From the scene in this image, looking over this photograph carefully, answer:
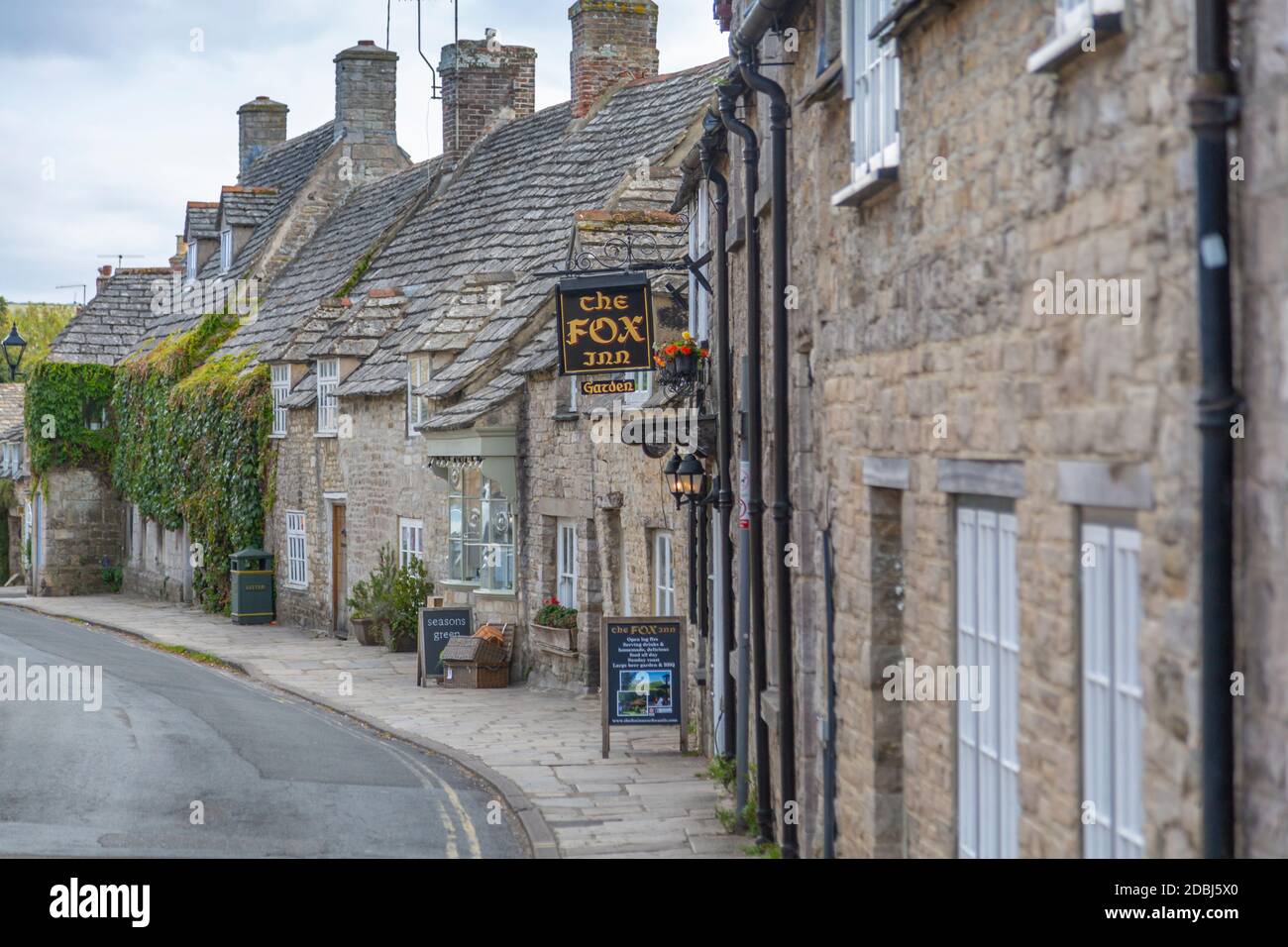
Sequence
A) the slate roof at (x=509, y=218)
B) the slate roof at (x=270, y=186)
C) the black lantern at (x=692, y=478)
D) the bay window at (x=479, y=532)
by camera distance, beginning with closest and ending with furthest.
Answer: the black lantern at (x=692, y=478)
the bay window at (x=479, y=532)
the slate roof at (x=509, y=218)
the slate roof at (x=270, y=186)

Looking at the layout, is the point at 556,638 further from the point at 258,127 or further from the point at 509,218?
the point at 258,127

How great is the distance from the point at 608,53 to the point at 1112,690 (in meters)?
24.0

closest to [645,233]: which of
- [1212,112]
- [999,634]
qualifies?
[999,634]

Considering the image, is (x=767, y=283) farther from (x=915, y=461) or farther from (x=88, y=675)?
(x=88, y=675)

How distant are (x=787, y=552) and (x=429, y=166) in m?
24.1

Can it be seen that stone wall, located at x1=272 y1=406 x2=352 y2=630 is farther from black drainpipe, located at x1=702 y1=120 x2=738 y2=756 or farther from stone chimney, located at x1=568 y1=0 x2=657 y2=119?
black drainpipe, located at x1=702 y1=120 x2=738 y2=756

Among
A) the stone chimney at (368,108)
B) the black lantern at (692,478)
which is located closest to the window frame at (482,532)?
the black lantern at (692,478)

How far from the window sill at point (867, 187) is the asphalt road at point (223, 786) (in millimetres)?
5705

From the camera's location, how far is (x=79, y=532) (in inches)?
1592

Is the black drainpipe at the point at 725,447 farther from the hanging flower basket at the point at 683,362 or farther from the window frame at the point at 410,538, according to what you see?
the window frame at the point at 410,538

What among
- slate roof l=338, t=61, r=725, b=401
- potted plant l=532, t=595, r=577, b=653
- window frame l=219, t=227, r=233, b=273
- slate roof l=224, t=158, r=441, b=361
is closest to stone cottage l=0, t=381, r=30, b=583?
window frame l=219, t=227, r=233, b=273

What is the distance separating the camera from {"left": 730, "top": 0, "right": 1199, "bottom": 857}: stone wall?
4.63 metres

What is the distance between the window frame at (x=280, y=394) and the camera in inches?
1204
